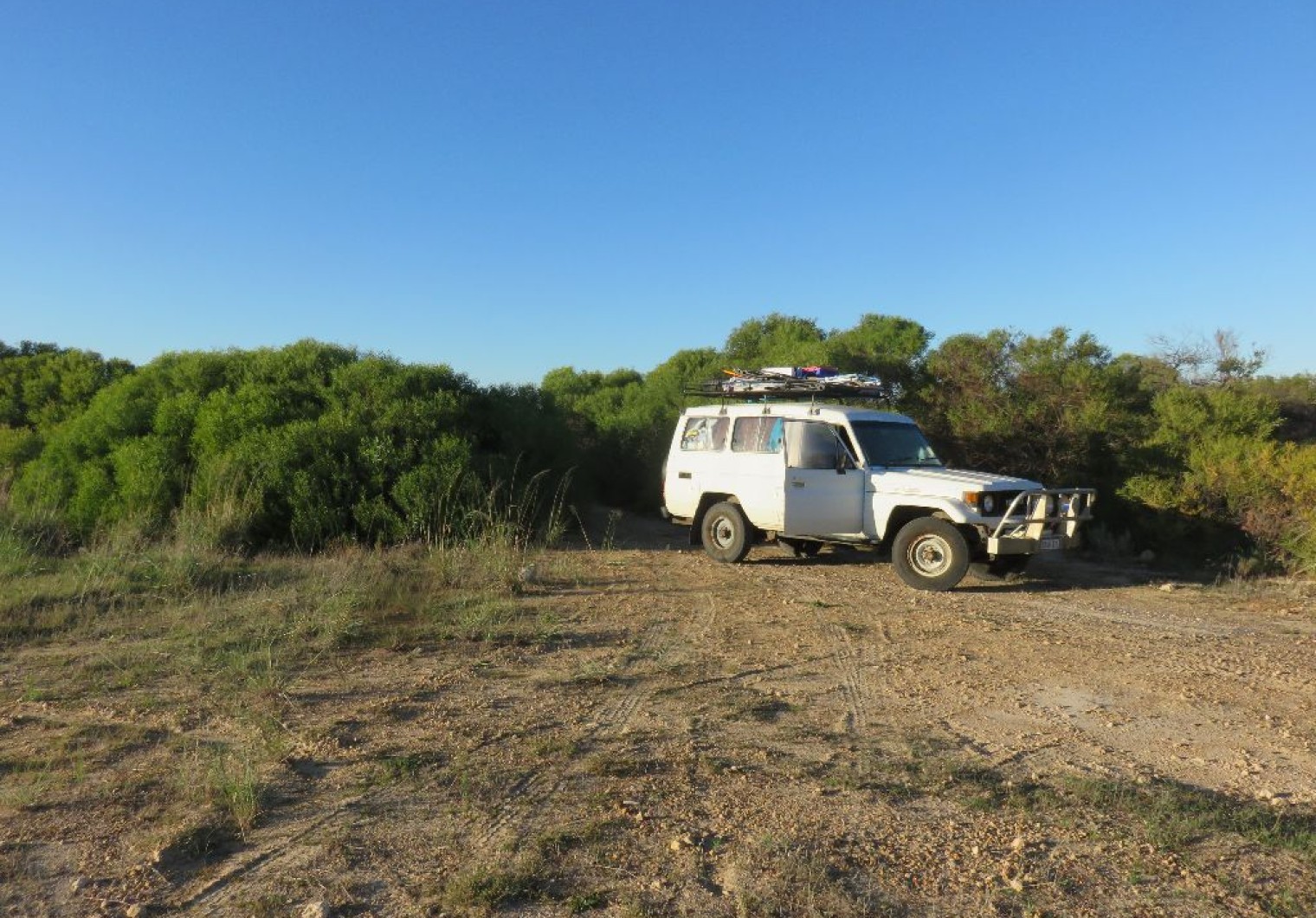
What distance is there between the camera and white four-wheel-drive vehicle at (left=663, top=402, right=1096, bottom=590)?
9.91m

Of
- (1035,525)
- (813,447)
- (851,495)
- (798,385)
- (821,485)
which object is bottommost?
(1035,525)

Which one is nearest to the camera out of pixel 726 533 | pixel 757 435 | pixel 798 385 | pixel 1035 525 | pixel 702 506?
pixel 1035 525

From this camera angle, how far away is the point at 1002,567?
36.0 ft

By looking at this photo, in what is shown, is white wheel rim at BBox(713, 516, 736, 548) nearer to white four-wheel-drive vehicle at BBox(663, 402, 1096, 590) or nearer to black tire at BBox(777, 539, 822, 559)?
white four-wheel-drive vehicle at BBox(663, 402, 1096, 590)

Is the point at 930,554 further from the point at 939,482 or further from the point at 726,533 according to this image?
the point at 726,533

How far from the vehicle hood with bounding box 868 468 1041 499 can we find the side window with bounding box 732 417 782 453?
4.18 ft

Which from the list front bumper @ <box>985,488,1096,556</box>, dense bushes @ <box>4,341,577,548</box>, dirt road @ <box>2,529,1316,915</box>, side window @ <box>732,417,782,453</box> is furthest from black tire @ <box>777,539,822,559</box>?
dirt road @ <box>2,529,1316,915</box>

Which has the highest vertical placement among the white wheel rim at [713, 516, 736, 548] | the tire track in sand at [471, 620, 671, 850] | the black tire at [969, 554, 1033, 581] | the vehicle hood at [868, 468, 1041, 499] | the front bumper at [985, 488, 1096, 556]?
the vehicle hood at [868, 468, 1041, 499]

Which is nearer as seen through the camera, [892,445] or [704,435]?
[892,445]

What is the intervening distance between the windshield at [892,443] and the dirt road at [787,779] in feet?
10.3

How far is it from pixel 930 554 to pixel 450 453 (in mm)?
6346

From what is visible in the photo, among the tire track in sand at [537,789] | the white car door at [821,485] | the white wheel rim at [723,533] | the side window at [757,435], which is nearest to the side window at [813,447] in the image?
the white car door at [821,485]

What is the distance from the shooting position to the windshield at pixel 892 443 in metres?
10.9

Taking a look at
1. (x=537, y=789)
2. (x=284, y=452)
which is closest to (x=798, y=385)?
(x=284, y=452)
